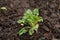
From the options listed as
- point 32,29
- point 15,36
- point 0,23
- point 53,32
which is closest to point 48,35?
point 53,32

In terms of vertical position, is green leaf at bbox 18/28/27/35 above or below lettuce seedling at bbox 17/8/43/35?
below

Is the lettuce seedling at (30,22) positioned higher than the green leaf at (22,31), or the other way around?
the lettuce seedling at (30,22)

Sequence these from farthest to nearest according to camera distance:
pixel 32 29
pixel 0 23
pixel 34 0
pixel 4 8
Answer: pixel 34 0, pixel 4 8, pixel 0 23, pixel 32 29

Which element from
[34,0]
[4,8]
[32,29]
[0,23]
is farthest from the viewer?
[34,0]

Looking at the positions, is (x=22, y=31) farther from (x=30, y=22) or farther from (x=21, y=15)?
(x=21, y=15)

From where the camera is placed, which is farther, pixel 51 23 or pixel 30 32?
pixel 51 23

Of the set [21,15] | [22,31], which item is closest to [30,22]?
[22,31]

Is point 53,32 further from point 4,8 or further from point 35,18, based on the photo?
point 4,8

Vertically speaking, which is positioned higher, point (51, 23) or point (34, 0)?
point (34, 0)
